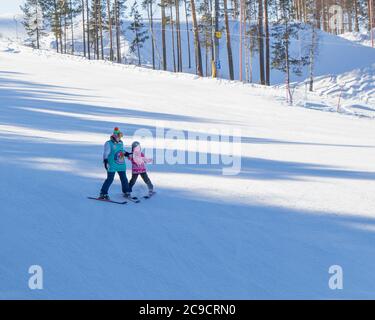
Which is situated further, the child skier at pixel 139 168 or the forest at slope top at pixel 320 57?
the forest at slope top at pixel 320 57

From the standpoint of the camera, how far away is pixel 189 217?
25.0ft

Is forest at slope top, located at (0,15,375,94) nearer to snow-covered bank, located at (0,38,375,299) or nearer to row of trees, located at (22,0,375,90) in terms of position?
row of trees, located at (22,0,375,90)

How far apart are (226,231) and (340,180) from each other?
3977mm

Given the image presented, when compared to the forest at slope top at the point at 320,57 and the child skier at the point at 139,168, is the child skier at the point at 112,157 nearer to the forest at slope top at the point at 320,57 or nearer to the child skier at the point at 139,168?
the child skier at the point at 139,168

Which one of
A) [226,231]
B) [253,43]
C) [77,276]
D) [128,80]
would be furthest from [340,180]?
[253,43]

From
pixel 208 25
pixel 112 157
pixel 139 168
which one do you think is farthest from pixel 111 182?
pixel 208 25

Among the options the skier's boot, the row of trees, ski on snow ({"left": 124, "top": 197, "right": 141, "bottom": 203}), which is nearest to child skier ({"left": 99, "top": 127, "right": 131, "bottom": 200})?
the skier's boot

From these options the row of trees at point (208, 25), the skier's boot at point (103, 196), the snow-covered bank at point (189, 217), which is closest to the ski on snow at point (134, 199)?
the snow-covered bank at point (189, 217)

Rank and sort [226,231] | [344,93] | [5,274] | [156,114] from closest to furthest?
[5,274] → [226,231] → [156,114] → [344,93]

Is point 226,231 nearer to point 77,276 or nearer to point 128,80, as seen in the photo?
point 77,276

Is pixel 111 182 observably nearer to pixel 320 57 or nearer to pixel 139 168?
pixel 139 168

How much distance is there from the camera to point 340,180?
985cm

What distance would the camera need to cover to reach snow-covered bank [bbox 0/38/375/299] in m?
5.63

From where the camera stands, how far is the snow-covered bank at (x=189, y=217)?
563 cm
